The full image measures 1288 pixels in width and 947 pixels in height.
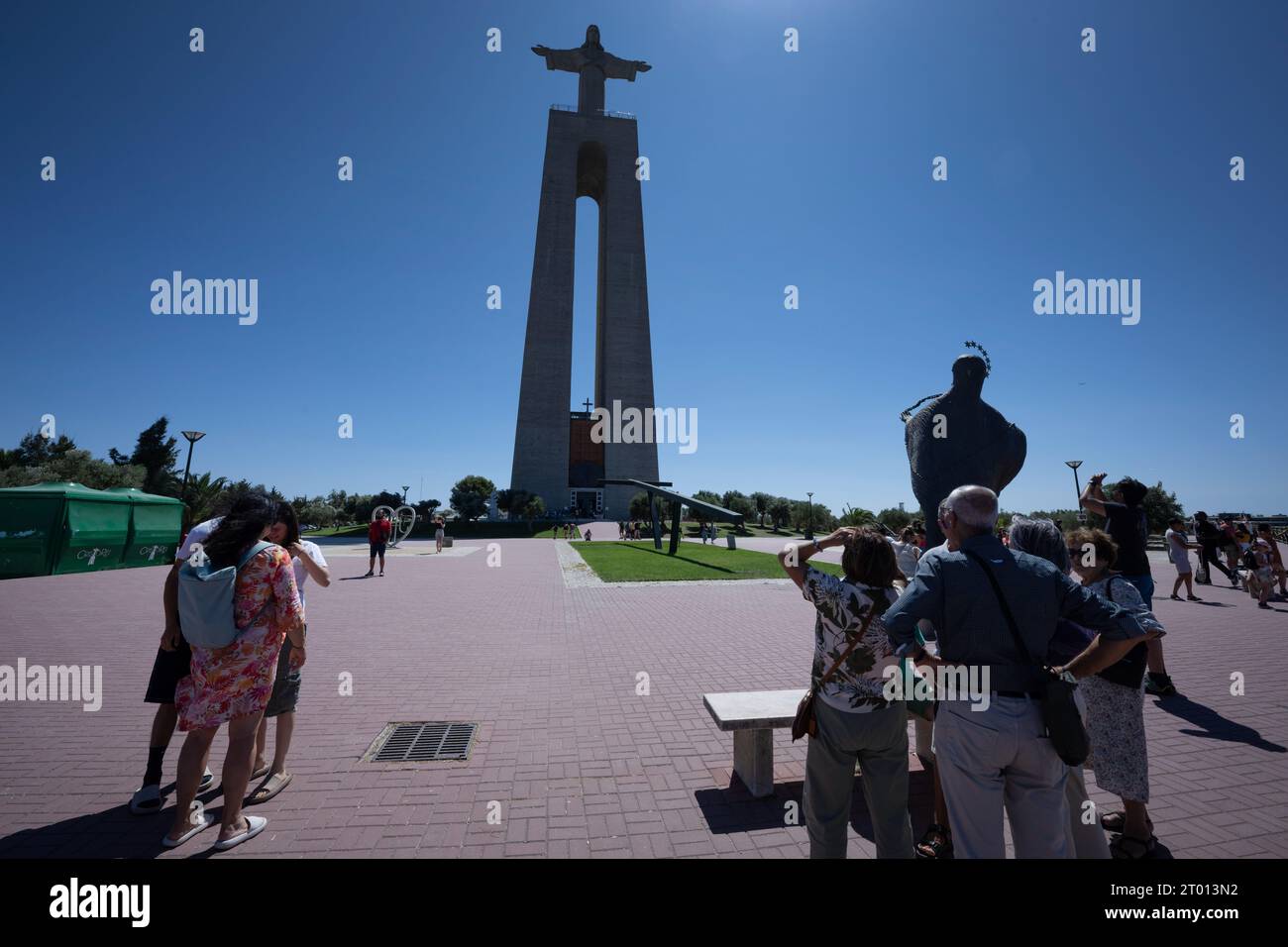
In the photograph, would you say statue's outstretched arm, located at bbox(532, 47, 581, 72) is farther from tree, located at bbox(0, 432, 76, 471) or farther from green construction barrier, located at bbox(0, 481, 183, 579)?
green construction barrier, located at bbox(0, 481, 183, 579)

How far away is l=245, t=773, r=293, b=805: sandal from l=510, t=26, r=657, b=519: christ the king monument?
49.3 metres

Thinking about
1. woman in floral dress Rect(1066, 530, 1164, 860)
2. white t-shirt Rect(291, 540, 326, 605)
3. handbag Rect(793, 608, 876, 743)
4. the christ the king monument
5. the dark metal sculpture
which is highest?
the christ the king monument

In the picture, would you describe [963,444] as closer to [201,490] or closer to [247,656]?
[247,656]

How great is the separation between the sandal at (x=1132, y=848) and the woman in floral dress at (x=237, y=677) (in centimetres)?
459

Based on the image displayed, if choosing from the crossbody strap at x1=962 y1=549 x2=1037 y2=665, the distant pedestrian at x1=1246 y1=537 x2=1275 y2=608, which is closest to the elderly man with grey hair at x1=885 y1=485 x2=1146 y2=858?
the crossbody strap at x1=962 y1=549 x2=1037 y2=665

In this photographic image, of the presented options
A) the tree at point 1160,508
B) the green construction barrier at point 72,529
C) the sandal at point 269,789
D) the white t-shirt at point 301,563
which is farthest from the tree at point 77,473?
the tree at point 1160,508

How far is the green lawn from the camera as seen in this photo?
48.3 ft

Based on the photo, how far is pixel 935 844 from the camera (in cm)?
286

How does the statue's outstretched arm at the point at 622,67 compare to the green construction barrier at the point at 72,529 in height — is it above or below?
above

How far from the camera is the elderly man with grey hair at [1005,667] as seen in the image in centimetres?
205

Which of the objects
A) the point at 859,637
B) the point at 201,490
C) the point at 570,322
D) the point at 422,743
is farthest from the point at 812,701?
the point at 570,322

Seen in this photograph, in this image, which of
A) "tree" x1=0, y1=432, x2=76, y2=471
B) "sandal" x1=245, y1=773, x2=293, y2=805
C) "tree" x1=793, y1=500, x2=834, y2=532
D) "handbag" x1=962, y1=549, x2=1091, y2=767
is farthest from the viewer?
"tree" x1=793, y1=500, x2=834, y2=532

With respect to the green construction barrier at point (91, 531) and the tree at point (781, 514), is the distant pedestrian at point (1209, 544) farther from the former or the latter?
the tree at point (781, 514)
